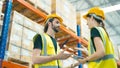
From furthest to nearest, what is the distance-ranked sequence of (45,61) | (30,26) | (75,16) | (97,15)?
(75,16), (30,26), (97,15), (45,61)

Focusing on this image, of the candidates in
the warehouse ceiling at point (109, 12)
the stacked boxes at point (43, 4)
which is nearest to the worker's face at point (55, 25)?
the stacked boxes at point (43, 4)

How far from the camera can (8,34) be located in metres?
4.12

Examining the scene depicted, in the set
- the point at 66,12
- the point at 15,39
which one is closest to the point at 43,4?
the point at 66,12

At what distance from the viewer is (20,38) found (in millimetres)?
4266

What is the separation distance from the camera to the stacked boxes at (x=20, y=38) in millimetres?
4047

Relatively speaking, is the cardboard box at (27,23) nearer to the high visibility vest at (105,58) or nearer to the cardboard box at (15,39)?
the cardboard box at (15,39)

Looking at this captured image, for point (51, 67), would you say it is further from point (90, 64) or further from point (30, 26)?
point (30, 26)

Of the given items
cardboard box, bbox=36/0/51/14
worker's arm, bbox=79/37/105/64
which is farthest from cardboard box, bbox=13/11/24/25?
worker's arm, bbox=79/37/105/64

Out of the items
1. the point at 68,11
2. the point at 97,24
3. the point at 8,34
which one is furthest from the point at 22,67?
the point at 68,11

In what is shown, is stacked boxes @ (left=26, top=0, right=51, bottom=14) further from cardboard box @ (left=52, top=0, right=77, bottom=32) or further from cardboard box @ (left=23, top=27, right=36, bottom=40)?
cardboard box @ (left=23, top=27, right=36, bottom=40)

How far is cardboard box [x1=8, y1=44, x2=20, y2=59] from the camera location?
3.96m

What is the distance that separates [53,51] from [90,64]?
70cm

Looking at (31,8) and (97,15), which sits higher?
(31,8)

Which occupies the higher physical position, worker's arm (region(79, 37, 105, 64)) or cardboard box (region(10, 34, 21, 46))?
cardboard box (region(10, 34, 21, 46))
